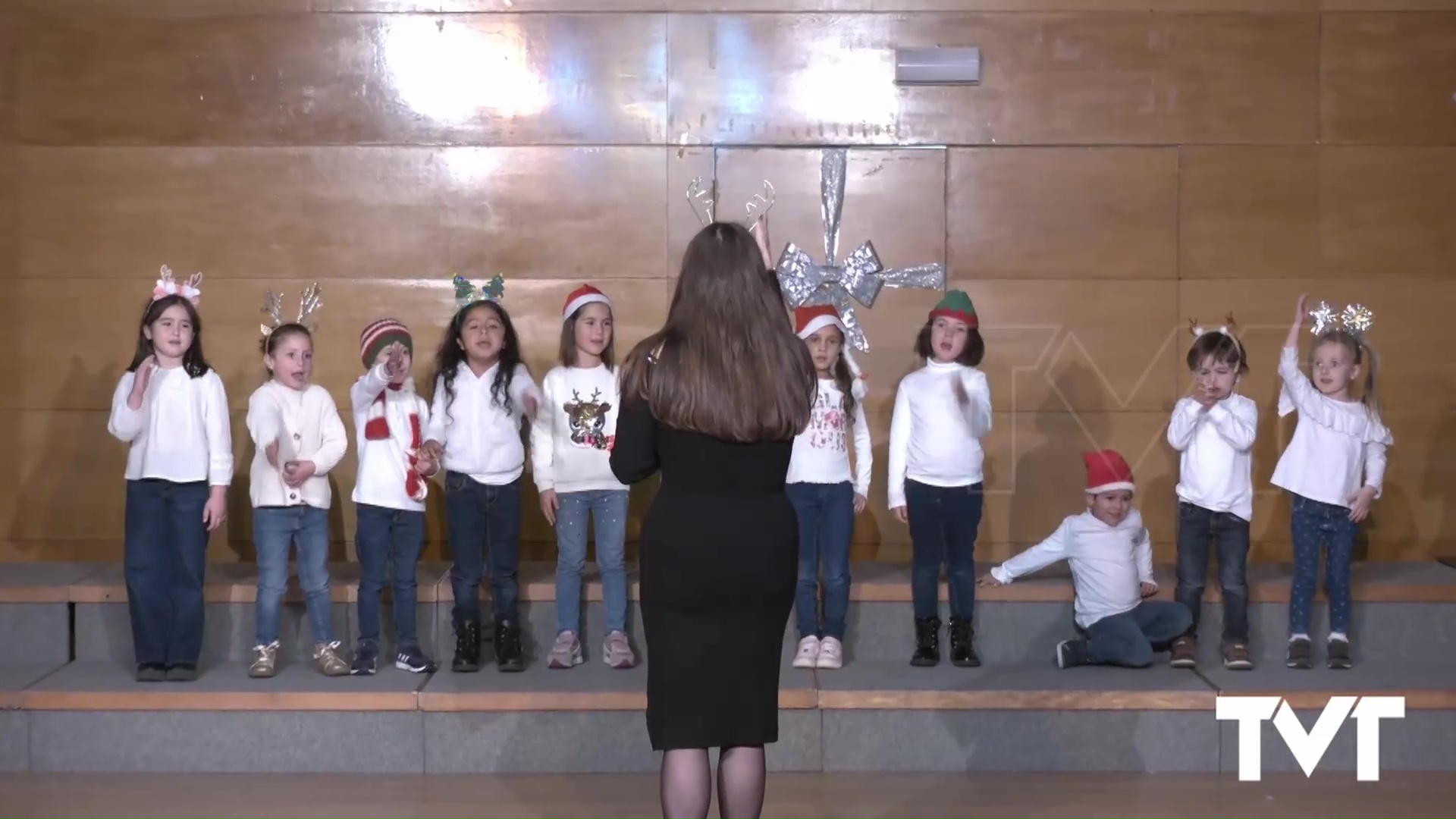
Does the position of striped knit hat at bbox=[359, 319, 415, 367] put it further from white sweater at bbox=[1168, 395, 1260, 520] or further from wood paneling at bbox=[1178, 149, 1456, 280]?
wood paneling at bbox=[1178, 149, 1456, 280]

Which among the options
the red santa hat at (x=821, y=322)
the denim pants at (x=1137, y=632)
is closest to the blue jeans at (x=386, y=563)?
the red santa hat at (x=821, y=322)

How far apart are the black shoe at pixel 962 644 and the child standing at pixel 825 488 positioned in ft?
1.34

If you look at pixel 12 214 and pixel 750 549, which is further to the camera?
pixel 12 214

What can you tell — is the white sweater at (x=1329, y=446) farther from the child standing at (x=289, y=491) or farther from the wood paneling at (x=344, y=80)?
the child standing at (x=289, y=491)

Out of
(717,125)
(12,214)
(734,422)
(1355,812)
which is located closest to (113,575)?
(12,214)

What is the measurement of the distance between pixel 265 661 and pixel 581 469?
51.7 inches

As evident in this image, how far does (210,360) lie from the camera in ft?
21.2

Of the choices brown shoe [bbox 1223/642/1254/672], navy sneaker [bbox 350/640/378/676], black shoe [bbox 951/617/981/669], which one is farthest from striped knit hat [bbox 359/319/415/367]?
brown shoe [bbox 1223/642/1254/672]

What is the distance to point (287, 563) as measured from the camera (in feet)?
16.9

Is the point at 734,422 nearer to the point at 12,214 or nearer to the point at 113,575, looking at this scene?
the point at 113,575

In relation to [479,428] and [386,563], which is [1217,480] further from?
[386,563]

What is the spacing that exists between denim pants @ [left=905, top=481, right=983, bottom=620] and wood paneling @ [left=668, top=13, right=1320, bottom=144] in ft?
6.48

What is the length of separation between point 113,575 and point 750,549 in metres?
3.59

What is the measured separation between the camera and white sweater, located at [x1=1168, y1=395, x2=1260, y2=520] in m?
5.30
